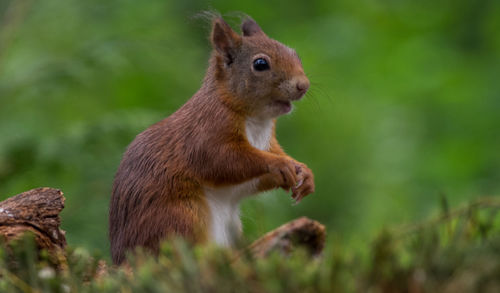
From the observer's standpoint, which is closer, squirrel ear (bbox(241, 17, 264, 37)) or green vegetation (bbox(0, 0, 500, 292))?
squirrel ear (bbox(241, 17, 264, 37))

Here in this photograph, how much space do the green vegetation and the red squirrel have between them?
0.30m

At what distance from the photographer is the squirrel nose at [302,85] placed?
133 inches

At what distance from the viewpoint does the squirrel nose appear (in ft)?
11.1

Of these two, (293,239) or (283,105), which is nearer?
(293,239)

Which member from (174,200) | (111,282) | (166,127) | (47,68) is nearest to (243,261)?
(111,282)

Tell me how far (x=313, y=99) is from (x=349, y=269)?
493cm

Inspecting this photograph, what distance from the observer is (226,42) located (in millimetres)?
3551

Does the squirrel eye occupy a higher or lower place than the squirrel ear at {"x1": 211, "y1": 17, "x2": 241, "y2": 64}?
lower

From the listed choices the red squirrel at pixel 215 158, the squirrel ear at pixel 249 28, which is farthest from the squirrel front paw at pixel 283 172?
the squirrel ear at pixel 249 28

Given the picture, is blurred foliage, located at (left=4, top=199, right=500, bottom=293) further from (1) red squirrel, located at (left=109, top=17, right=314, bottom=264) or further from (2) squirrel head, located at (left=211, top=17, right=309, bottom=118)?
(2) squirrel head, located at (left=211, top=17, right=309, bottom=118)

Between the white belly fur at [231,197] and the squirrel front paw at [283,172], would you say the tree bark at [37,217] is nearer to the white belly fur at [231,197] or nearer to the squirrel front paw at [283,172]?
the white belly fur at [231,197]

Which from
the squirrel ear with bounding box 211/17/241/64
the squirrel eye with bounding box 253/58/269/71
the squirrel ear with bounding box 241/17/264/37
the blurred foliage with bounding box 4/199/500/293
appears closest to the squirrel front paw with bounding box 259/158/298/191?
the squirrel eye with bounding box 253/58/269/71

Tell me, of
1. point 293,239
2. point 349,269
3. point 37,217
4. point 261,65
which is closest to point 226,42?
point 261,65

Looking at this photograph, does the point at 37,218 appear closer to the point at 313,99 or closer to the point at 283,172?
the point at 283,172
